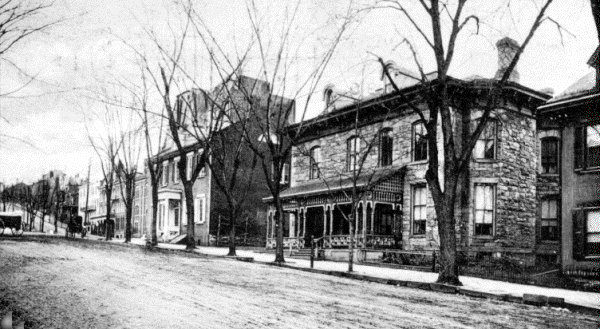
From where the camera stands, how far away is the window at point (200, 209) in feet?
125

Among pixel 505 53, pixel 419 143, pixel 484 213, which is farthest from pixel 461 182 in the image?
pixel 505 53

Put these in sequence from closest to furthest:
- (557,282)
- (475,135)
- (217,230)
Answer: (475,135), (557,282), (217,230)

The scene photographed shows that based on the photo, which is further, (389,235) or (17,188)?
(17,188)

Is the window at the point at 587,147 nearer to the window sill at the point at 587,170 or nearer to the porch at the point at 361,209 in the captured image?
the window sill at the point at 587,170

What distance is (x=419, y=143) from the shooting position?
78.4ft

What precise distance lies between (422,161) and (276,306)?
1648cm

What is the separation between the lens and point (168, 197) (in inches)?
1639

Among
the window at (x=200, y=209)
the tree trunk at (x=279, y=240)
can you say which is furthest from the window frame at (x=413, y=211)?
the window at (x=200, y=209)

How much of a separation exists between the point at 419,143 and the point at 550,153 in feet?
20.7

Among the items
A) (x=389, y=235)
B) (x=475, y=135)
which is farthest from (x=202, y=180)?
(x=475, y=135)

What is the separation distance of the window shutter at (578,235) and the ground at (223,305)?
9.66 meters

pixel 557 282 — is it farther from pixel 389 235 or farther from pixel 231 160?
pixel 231 160

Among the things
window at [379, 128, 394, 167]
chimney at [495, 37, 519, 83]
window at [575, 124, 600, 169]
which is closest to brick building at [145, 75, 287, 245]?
window at [379, 128, 394, 167]

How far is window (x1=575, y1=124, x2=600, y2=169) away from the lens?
63.3ft
